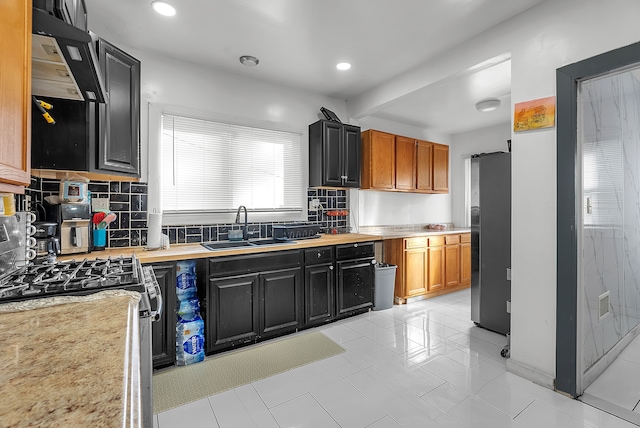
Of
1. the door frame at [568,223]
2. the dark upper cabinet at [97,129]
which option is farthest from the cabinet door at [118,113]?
the door frame at [568,223]

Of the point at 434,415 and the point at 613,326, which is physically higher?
the point at 613,326

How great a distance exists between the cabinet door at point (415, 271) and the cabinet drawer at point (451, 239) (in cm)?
49

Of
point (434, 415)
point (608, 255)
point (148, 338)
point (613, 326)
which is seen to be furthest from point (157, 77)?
point (613, 326)

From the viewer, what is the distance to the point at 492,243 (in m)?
2.99

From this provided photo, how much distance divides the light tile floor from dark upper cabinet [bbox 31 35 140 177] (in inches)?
67.6

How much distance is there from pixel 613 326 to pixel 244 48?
3.97 metres

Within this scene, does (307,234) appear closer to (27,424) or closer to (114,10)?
(114,10)

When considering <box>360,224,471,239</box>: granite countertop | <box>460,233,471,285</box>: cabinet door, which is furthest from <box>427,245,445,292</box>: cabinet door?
<box>460,233,471,285</box>: cabinet door

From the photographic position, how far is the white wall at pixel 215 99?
2.83 m

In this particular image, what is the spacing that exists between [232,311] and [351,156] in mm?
2329

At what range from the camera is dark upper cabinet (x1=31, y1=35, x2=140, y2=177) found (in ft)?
6.48

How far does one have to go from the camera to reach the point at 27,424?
426 mm

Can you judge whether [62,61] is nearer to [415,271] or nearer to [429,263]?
[415,271]

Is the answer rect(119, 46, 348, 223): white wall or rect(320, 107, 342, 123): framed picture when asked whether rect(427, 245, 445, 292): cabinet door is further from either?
rect(320, 107, 342, 123): framed picture
